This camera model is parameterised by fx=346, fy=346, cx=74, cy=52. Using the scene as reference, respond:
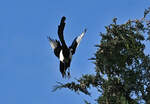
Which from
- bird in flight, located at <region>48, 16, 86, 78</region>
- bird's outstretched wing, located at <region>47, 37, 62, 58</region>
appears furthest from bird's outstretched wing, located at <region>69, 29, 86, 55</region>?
bird's outstretched wing, located at <region>47, 37, 62, 58</region>

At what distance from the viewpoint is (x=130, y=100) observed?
1633 centimetres

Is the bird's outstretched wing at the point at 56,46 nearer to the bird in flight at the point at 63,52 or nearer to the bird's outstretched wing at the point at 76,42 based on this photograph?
the bird in flight at the point at 63,52

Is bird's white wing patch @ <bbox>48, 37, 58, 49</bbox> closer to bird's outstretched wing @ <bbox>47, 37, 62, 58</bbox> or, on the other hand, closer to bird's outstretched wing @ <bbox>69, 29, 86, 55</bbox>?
bird's outstretched wing @ <bbox>47, 37, 62, 58</bbox>

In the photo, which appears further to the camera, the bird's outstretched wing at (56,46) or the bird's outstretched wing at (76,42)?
the bird's outstretched wing at (76,42)

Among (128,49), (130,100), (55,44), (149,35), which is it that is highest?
(149,35)

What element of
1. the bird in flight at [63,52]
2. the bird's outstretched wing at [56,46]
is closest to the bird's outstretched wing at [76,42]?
the bird in flight at [63,52]

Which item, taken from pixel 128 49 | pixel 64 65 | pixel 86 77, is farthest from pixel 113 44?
pixel 64 65

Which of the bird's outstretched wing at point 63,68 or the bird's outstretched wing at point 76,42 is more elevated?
the bird's outstretched wing at point 76,42

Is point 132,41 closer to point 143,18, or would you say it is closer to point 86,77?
point 143,18

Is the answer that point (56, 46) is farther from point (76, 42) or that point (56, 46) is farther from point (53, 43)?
point (76, 42)

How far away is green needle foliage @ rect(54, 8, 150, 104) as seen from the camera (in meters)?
16.6

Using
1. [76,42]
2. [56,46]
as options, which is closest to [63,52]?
[56,46]

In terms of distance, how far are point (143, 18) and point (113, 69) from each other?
11.2 feet

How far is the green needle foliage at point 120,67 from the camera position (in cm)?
1656
